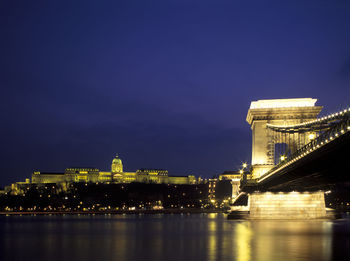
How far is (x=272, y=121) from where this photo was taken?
233 ft

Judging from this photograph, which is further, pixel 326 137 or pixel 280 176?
pixel 280 176

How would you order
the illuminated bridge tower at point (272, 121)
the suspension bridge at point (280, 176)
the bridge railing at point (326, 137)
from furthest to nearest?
1. the illuminated bridge tower at point (272, 121)
2. the suspension bridge at point (280, 176)
3. the bridge railing at point (326, 137)

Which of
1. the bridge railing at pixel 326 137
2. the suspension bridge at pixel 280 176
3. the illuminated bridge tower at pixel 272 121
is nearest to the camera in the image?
the bridge railing at pixel 326 137

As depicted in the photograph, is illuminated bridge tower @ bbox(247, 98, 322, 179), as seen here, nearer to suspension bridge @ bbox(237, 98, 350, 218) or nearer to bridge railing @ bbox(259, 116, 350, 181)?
suspension bridge @ bbox(237, 98, 350, 218)

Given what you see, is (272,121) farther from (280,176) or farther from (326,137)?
(326,137)

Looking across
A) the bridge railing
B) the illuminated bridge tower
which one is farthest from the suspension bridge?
the bridge railing

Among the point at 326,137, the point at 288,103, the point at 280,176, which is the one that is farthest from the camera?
the point at 288,103

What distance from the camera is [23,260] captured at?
957 inches

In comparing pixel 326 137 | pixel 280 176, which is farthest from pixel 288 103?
pixel 326 137

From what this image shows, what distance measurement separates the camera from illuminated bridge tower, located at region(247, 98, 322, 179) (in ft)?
225

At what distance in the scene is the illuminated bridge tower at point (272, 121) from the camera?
6844 centimetres

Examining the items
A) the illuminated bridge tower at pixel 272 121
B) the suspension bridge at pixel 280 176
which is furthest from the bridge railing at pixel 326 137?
the illuminated bridge tower at pixel 272 121

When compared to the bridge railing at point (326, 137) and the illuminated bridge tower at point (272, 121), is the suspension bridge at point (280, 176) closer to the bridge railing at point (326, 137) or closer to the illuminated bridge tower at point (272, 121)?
the illuminated bridge tower at point (272, 121)

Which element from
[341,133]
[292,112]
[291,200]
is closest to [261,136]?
[292,112]
